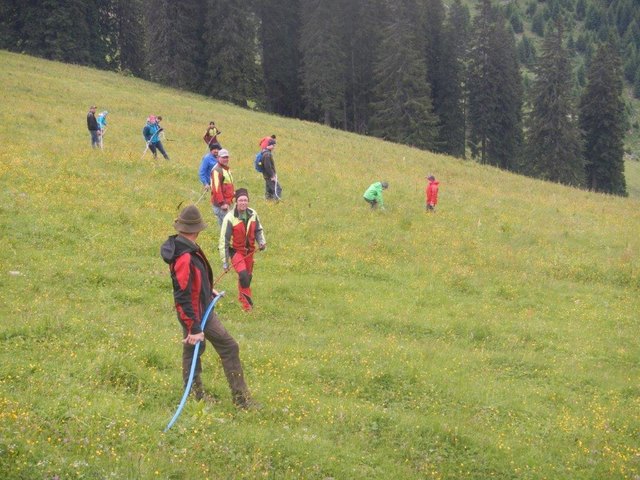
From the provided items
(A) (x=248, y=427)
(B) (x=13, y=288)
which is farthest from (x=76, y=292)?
(A) (x=248, y=427)

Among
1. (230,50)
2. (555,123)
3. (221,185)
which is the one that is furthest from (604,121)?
(221,185)

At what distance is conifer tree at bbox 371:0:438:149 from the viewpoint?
176 feet

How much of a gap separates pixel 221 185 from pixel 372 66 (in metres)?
48.7

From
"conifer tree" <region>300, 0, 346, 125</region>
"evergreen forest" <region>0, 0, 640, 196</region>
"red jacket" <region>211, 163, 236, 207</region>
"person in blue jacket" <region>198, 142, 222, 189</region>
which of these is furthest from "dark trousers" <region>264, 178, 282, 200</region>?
"conifer tree" <region>300, 0, 346, 125</region>

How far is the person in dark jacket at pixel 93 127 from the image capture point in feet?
73.3

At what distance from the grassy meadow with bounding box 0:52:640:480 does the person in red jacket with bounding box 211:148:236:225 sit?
1382 millimetres

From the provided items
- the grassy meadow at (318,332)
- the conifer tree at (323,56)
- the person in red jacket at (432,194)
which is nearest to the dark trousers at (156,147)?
the grassy meadow at (318,332)

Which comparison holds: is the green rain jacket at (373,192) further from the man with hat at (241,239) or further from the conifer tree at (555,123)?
the conifer tree at (555,123)

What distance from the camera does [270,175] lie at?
19516 millimetres

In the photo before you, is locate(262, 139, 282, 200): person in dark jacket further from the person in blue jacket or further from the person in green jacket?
the person in green jacket

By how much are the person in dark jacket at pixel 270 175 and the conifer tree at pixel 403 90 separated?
114 feet

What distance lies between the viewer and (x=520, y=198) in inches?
1155

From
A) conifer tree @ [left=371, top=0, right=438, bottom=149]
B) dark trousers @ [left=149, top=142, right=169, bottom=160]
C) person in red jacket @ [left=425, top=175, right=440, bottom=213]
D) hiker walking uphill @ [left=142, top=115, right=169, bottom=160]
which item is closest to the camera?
hiker walking uphill @ [left=142, top=115, right=169, bottom=160]

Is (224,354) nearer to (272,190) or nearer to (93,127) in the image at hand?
(272,190)
